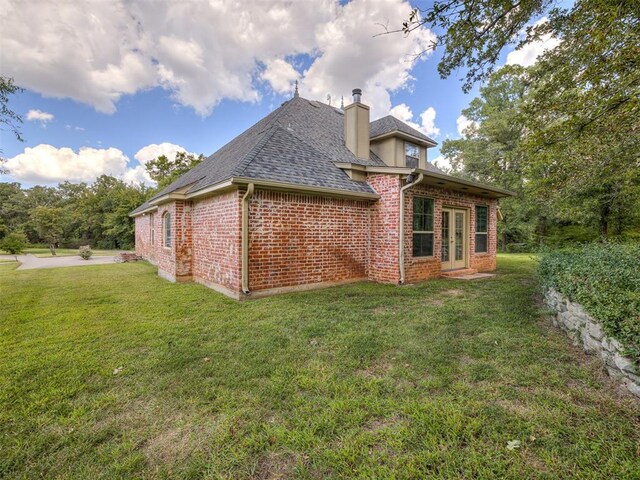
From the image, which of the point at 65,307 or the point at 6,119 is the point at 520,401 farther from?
the point at 6,119

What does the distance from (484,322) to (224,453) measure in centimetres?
405

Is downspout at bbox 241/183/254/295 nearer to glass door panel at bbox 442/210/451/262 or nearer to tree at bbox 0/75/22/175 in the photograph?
tree at bbox 0/75/22/175

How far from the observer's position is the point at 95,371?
3070 mm

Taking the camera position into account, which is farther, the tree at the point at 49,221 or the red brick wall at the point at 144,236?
the tree at the point at 49,221

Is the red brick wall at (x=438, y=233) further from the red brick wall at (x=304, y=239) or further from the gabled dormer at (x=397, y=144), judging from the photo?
the gabled dormer at (x=397, y=144)

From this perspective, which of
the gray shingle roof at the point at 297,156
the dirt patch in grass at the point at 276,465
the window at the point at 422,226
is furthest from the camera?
the window at the point at 422,226

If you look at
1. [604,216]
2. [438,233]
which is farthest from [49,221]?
[604,216]

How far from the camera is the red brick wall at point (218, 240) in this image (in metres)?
6.26

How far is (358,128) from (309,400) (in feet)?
27.9

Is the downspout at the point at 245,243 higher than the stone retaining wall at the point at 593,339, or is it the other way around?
the downspout at the point at 245,243

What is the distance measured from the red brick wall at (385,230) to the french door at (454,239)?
95.9 inches

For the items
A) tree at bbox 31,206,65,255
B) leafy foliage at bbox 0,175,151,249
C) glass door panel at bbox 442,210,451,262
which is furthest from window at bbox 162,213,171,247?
leafy foliage at bbox 0,175,151,249

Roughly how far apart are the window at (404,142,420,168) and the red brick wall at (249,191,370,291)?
10.1ft

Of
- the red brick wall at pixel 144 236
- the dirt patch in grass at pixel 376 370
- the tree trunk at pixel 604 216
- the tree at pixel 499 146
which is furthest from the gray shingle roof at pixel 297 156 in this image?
the tree at pixel 499 146
